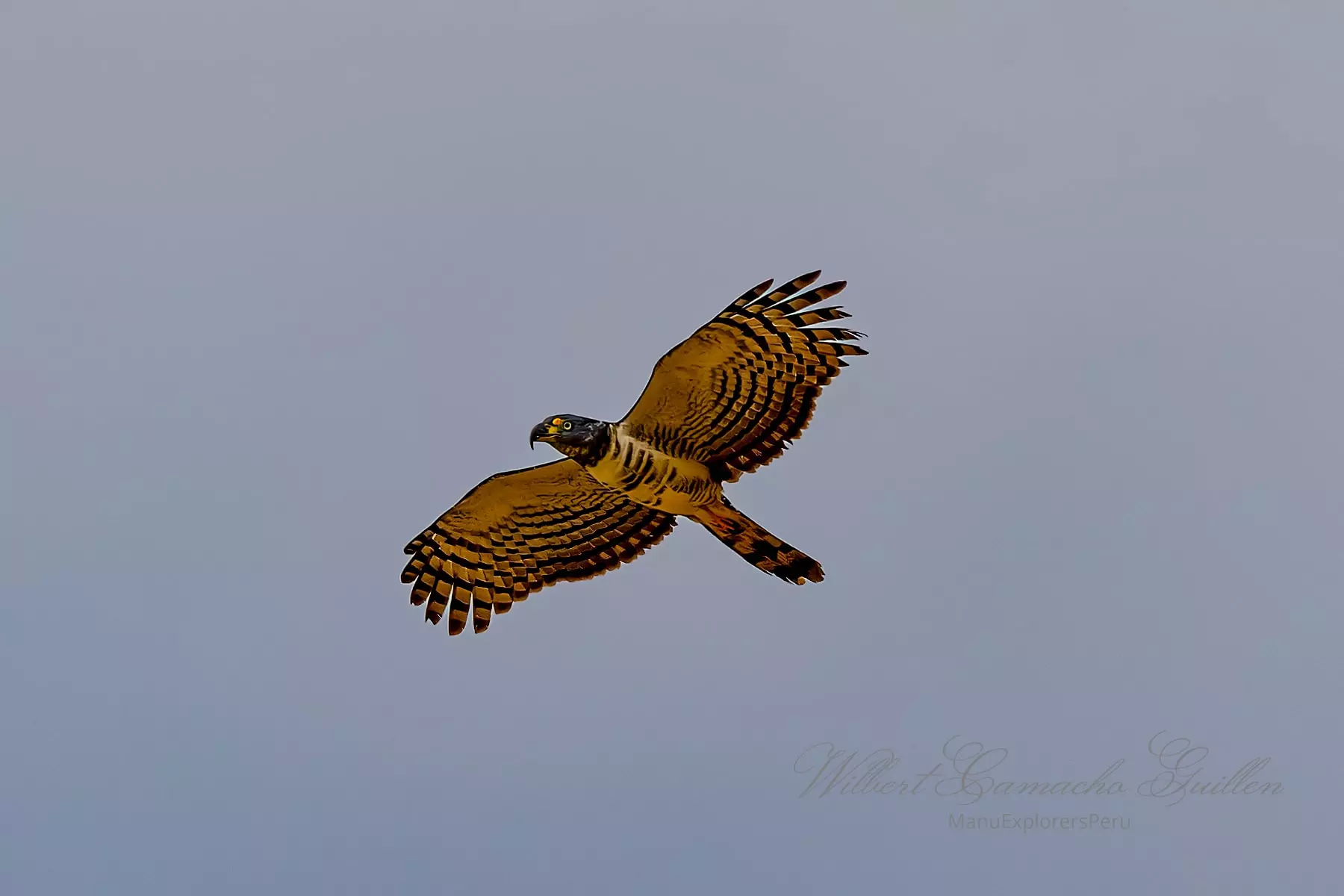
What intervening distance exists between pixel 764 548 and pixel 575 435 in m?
2.06

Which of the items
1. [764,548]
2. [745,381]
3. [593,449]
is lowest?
[764,548]

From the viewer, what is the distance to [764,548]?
581 inches

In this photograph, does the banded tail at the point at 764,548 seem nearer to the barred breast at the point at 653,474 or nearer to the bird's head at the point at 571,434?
the barred breast at the point at 653,474

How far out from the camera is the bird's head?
1425cm

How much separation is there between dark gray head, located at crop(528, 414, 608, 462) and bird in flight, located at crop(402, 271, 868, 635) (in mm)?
12

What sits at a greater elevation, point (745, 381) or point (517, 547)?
point (745, 381)

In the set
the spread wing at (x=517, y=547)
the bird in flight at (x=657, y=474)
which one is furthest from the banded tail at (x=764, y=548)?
the spread wing at (x=517, y=547)

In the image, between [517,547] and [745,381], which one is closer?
[745,381]

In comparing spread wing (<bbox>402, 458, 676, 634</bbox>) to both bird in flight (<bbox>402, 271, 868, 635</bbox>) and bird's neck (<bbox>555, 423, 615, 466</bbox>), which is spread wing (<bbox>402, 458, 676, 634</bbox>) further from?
bird's neck (<bbox>555, 423, 615, 466</bbox>)

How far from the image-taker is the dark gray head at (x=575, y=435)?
1425 cm

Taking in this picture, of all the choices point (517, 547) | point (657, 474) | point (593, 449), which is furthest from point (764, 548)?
point (517, 547)

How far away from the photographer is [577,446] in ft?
46.8

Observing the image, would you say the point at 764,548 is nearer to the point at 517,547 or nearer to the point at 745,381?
the point at 745,381

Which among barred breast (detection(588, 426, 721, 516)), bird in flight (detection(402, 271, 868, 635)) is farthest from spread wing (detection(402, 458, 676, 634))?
barred breast (detection(588, 426, 721, 516))
